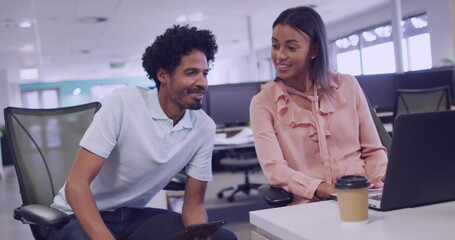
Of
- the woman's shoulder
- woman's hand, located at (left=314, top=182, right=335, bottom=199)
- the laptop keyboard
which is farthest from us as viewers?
the woman's shoulder

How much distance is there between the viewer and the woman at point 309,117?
1527 mm

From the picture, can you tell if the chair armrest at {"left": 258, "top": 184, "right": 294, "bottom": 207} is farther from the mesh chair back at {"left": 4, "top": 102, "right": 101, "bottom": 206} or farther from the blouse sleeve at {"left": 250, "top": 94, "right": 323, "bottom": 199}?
the mesh chair back at {"left": 4, "top": 102, "right": 101, "bottom": 206}

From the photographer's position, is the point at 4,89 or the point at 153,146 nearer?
the point at 153,146

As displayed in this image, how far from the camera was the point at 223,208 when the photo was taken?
4.44 m

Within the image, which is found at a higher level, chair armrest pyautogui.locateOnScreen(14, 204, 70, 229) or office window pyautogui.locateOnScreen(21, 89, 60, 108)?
office window pyautogui.locateOnScreen(21, 89, 60, 108)

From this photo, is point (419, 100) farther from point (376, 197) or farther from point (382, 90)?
point (376, 197)

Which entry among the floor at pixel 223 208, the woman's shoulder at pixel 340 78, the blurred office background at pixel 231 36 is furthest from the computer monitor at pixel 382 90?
the woman's shoulder at pixel 340 78

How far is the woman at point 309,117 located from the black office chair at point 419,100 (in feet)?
8.52

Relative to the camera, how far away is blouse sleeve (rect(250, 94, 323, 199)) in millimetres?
1389

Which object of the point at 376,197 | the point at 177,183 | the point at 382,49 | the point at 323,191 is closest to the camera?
the point at 376,197

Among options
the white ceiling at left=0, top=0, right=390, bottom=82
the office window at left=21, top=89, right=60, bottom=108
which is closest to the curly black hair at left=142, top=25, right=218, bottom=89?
the white ceiling at left=0, top=0, right=390, bottom=82

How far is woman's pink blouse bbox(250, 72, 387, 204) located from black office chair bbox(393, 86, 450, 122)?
2.60 m

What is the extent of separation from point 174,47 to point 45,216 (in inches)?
25.2

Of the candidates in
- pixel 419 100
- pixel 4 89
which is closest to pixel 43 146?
pixel 419 100
